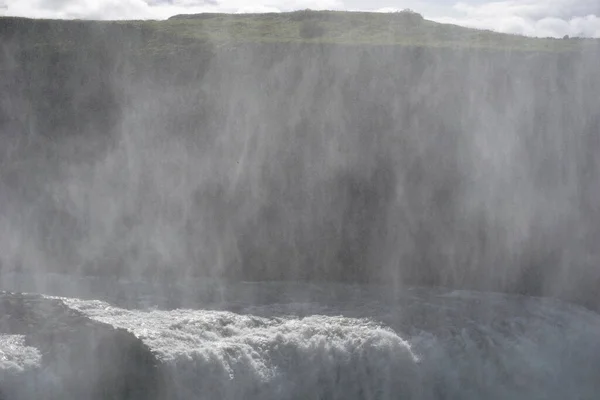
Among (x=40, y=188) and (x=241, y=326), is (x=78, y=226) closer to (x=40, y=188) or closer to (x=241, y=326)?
(x=40, y=188)

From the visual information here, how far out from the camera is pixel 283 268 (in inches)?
904

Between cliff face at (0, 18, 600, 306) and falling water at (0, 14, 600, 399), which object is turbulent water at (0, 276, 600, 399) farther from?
cliff face at (0, 18, 600, 306)

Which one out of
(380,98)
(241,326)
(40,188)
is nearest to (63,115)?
(40,188)

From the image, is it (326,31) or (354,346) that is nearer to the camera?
(354,346)

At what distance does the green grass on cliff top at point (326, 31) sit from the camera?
30.0 m

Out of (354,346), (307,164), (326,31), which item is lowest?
(354,346)

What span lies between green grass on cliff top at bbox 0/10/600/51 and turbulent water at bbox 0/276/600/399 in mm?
12857

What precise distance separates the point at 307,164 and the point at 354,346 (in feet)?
34.4

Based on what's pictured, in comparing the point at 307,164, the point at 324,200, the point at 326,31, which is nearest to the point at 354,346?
the point at 324,200

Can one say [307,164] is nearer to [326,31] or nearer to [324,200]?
[324,200]

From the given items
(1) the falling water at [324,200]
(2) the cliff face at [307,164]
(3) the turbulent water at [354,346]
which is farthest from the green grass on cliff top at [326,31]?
(3) the turbulent water at [354,346]

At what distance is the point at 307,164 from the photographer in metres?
25.7

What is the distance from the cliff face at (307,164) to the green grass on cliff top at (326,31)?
1.22 m

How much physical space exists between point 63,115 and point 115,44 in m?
4.48
